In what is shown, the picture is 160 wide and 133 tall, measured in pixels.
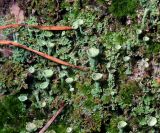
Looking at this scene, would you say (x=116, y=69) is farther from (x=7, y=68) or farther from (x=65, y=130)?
(x=7, y=68)

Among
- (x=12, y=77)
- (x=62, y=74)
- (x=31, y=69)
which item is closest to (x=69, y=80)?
(x=62, y=74)

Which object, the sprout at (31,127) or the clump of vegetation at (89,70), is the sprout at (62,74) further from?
the sprout at (31,127)

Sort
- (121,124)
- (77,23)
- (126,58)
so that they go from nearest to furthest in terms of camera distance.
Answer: (121,124)
(126,58)
(77,23)

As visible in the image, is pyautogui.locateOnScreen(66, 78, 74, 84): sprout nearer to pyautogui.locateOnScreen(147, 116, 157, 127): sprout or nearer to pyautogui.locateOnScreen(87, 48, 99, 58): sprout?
pyautogui.locateOnScreen(87, 48, 99, 58): sprout

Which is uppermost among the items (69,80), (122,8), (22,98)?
(122,8)

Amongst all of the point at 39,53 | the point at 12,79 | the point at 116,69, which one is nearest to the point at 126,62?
the point at 116,69

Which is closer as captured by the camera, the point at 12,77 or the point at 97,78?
the point at 97,78

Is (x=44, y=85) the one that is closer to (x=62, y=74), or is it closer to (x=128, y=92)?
(x=62, y=74)
